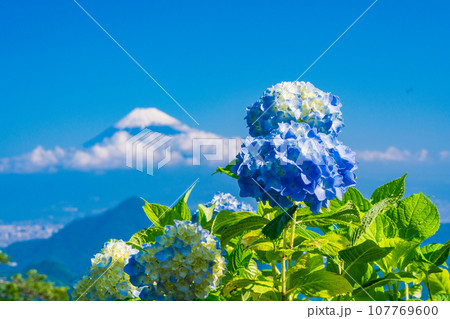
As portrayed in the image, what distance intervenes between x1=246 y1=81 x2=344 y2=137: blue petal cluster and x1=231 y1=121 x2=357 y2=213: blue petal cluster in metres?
0.17

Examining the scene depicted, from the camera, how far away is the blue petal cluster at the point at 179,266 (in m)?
1.59

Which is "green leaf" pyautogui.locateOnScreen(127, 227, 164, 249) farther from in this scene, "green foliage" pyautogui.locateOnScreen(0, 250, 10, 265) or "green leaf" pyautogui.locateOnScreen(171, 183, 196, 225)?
"green foliage" pyautogui.locateOnScreen(0, 250, 10, 265)

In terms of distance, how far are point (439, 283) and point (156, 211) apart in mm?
1198

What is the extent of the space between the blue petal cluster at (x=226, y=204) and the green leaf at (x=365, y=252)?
0.70 metres

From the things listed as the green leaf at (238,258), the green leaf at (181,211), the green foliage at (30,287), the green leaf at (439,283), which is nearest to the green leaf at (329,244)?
the green leaf at (238,258)

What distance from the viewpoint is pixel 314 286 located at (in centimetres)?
161

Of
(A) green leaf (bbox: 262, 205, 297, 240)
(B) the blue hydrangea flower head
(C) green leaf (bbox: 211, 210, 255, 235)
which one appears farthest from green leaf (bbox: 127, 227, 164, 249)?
(A) green leaf (bbox: 262, 205, 297, 240)

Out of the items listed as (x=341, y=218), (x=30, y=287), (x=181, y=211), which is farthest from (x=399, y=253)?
(x=30, y=287)

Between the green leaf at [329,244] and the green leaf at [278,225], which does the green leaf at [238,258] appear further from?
the green leaf at [278,225]

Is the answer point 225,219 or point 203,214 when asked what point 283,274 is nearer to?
point 225,219

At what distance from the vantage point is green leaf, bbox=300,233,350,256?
5.39 feet
